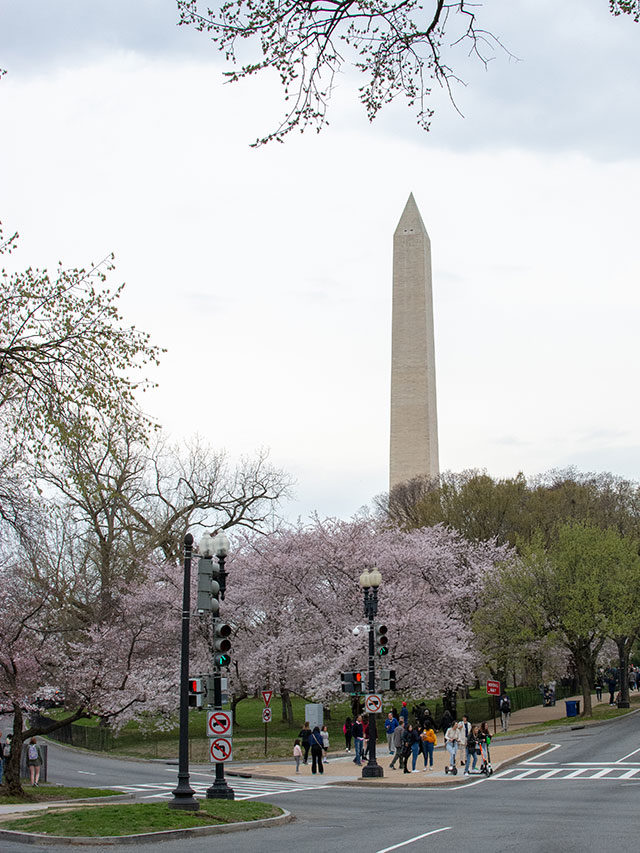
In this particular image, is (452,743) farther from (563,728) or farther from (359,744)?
(563,728)

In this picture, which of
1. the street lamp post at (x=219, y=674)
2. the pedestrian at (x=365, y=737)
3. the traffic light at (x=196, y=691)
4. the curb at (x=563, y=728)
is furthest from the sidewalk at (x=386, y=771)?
the traffic light at (x=196, y=691)

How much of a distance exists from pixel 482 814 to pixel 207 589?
6565 millimetres

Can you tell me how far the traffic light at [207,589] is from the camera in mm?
17688

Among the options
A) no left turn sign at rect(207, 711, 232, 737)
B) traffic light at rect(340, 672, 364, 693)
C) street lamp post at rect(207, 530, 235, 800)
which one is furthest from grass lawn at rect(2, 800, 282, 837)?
traffic light at rect(340, 672, 364, 693)

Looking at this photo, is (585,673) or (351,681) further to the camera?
(585,673)

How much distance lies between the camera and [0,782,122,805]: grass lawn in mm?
23000

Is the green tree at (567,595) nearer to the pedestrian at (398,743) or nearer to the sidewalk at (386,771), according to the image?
the sidewalk at (386,771)

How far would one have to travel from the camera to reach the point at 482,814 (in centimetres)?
1742

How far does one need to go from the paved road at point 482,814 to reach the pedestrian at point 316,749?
Result: 2367mm

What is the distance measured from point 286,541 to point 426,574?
7648mm

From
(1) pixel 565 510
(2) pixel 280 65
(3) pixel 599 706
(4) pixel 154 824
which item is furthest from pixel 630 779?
(1) pixel 565 510

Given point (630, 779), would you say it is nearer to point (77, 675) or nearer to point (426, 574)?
point (77, 675)

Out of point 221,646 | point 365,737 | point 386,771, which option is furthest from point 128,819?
point 365,737

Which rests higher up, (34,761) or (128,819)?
(128,819)
